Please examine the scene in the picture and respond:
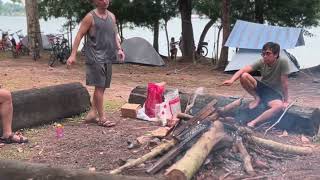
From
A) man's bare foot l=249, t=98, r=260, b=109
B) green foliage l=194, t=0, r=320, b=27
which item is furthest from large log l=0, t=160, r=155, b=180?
green foliage l=194, t=0, r=320, b=27

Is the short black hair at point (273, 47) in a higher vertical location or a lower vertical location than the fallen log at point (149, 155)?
higher

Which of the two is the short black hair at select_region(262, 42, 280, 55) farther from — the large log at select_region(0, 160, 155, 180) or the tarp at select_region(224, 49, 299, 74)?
the tarp at select_region(224, 49, 299, 74)

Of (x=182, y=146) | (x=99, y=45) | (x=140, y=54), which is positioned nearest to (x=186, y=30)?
(x=140, y=54)

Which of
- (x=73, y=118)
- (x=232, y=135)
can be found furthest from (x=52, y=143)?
(x=232, y=135)

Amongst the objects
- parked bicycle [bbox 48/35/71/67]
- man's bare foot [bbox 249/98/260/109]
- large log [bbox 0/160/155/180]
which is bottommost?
parked bicycle [bbox 48/35/71/67]

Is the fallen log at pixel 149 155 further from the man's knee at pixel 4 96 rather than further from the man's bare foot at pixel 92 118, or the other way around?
the man's bare foot at pixel 92 118

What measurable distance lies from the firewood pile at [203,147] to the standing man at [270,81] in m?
0.97

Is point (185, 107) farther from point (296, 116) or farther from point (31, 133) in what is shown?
point (31, 133)

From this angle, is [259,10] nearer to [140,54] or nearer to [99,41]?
[140,54]

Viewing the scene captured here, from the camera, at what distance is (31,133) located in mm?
6516

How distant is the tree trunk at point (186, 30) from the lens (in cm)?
1977

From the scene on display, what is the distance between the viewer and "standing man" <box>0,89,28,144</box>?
230 inches

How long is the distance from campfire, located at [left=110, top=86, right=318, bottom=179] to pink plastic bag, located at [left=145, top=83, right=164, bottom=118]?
53.6 inches

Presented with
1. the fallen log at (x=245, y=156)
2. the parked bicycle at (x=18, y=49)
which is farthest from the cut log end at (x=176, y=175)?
the parked bicycle at (x=18, y=49)
